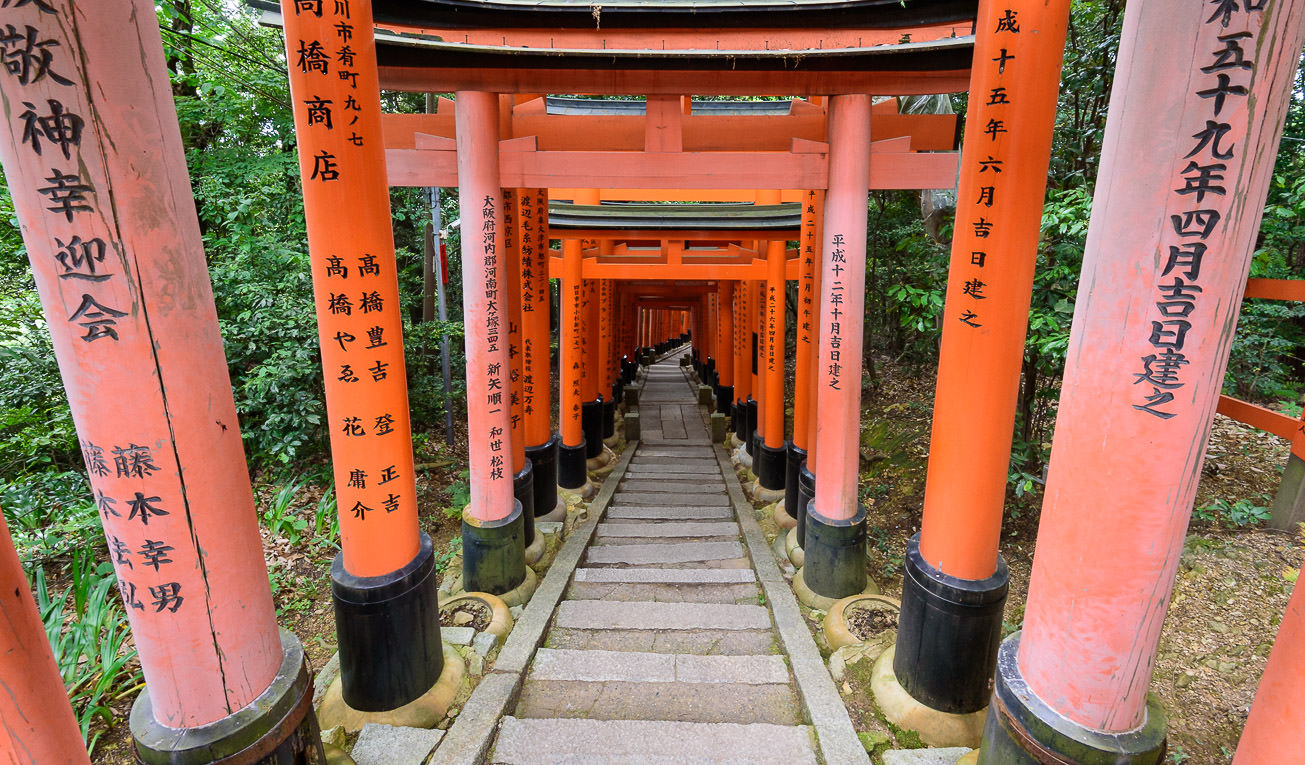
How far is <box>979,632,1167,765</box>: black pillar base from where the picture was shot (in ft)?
7.05

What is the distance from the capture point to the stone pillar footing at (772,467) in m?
8.80

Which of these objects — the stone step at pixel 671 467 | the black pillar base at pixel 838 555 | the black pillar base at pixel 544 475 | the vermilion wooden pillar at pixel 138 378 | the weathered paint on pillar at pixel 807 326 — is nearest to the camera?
the vermilion wooden pillar at pixel 138 378

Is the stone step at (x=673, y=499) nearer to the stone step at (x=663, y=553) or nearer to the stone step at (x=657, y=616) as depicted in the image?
the stone step at (x=663, y=553)

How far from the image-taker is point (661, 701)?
3846 millimetres

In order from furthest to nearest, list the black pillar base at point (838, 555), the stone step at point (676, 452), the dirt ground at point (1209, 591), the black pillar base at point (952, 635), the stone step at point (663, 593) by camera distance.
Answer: the stone step at point (676, 452) < the stone step at point (663, 593) < the black pillar base at point (838, 555) < the dirt ground at point (1209, 591) < the black pillar base at point (952, 635)

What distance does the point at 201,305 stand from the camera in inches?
86.0

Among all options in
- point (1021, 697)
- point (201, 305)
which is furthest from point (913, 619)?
point (201, 305)

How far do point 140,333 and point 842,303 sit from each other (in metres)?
4.38

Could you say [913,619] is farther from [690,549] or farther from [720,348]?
[720,348]

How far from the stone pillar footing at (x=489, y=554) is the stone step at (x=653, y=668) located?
114 centimetres

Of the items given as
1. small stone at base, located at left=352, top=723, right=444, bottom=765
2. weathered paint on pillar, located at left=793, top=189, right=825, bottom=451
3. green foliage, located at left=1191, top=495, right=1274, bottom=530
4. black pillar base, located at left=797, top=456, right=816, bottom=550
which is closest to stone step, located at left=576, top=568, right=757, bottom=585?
black pillar base, located at left=797, top=456, right=816, bottom=550

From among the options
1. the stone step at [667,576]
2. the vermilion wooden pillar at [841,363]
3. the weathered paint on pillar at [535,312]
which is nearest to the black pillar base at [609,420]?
the weathered paint on pillar at [535,312]

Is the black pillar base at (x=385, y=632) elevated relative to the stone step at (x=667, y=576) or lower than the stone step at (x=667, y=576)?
elevated

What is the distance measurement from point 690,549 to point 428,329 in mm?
5428
